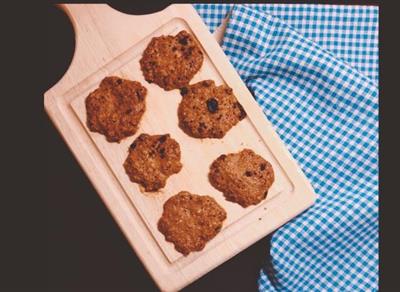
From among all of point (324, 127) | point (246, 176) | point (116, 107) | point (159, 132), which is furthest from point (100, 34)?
point (324, 127)

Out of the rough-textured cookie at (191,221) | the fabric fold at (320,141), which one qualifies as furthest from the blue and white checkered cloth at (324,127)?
the rough-textured cookie at (191,221)

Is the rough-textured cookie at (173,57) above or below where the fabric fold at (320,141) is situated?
above

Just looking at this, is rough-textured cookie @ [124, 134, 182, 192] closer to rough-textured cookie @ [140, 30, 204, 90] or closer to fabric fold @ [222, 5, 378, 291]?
rough-textured cookie @ [140, 30, 204, 90]

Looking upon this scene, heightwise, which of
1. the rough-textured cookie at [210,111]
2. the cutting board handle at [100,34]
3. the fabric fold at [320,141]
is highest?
the cutting board handle at [100,34]

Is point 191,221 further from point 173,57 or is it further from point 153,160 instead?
point 173,57

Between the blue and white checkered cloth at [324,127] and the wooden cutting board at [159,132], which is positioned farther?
the blue and white checkered cloth at [324,127]

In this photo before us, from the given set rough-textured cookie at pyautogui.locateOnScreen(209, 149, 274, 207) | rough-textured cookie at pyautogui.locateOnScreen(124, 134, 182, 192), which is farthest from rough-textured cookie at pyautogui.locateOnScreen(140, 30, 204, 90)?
rough-textured cookie at pyautogui.locateOnScreen(209, 149, 274, 207)

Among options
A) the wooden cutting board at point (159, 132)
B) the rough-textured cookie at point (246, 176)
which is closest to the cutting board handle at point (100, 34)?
the wooden cutting board at point (159, 132)

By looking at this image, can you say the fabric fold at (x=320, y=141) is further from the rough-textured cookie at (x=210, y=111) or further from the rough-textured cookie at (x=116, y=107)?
the rough-textured cookie at (x=116, y=107)
